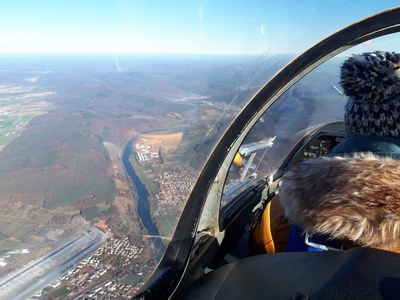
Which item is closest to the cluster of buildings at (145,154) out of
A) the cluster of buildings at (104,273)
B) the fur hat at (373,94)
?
the cluster of buildings at (104,273)

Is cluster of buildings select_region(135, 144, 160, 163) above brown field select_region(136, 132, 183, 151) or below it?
below

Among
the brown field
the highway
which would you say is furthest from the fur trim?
the highway

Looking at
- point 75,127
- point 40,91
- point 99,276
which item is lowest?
point 99,276

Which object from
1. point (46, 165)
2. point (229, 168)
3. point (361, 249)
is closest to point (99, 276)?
point (46, 165)

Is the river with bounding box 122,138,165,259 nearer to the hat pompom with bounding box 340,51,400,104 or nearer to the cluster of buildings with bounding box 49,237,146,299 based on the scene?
the cluster of buildings with bounding box 49,237,146,299

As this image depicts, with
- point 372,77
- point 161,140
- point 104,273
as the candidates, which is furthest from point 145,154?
point 372,77

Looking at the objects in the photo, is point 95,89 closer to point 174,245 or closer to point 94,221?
point 94,221

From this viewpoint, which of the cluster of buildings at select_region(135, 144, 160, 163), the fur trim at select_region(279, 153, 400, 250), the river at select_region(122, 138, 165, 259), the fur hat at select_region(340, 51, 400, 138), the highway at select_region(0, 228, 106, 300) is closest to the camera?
the fur trim at select_region(279, 153, 400, 250)

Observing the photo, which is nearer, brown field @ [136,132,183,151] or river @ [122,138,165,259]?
river @ [122,138,165,259]

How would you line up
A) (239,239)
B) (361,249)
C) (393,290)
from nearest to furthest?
(393,290) < (361,249) < (239,239)
